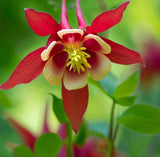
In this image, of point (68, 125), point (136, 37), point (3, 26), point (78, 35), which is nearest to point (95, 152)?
point (68, 125)

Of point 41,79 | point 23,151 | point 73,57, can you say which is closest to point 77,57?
point 73,57

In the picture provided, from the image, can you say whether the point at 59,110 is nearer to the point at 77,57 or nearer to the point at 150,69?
the point at 77,57

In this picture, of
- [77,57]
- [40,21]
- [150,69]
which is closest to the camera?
[40,21]

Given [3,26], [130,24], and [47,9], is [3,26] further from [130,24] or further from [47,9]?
[130,24]

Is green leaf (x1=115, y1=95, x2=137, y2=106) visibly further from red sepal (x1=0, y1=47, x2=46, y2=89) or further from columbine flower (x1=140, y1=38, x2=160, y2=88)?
columbine flower (x1=140, y1=38, x2=160, y2=88)

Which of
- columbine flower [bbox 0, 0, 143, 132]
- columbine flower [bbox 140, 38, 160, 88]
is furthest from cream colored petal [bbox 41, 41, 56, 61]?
columbine flower [bbox 140, 38, 160, 88]
